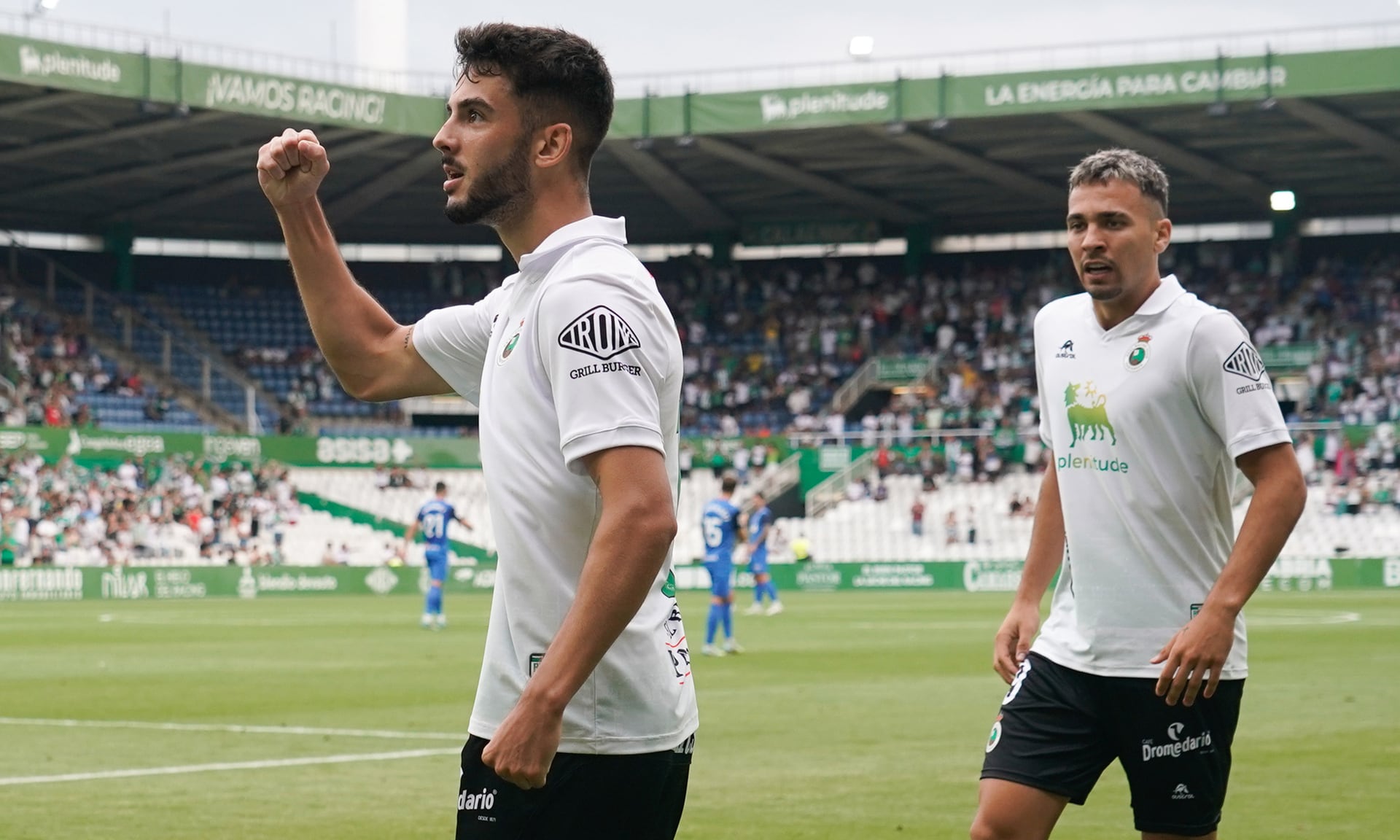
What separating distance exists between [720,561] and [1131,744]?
16838 mm

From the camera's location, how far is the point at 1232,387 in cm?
521

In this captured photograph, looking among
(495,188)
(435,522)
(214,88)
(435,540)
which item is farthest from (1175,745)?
(214,88)

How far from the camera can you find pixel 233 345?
5391cm

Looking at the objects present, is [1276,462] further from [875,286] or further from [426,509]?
[875,286]

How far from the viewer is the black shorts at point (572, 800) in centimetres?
350

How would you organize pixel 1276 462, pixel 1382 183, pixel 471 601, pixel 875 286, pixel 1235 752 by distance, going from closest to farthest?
pixel 1276 462
pixel 1235 752
pixel 471 601
pixel 1382 183
pixel 875 286

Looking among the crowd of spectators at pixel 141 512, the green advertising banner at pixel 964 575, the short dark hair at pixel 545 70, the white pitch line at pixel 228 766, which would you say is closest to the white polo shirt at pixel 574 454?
the short dark hair at pixel 545 70

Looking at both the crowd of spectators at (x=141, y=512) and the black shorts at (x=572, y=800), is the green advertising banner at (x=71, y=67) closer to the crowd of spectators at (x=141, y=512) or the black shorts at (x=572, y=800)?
the crowd of spectators at (x=141, y=512)

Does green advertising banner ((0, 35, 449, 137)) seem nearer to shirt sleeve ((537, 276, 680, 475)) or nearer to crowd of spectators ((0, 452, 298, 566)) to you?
crowd of spectators ((0, 452, 298, 566))

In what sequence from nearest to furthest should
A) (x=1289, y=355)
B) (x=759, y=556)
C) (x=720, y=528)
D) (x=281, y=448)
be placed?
(x=720, y=528) → (x=759, y=556) → (x=281, y=448) → (x=1289, y=355)

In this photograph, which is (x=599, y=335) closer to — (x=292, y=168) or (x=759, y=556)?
(x=292, y=168)

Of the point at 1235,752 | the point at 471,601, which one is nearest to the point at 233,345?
the point at 471,601

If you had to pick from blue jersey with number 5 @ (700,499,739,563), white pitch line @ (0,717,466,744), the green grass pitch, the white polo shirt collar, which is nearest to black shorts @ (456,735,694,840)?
the white polo shirt collar

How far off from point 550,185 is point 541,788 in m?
1.18
